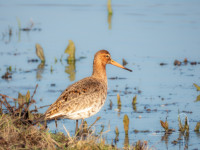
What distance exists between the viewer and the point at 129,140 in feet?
23.8

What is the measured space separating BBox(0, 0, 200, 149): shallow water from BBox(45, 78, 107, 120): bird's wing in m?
0.34

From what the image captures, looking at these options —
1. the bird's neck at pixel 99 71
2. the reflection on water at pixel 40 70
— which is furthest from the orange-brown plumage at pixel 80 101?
the reflection on water at pixel 40 70

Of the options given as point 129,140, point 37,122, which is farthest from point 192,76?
point 37,122

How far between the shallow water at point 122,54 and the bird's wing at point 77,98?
34cm

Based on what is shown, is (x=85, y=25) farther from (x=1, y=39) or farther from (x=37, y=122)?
(x=37, y=122)

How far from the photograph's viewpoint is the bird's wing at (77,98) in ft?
23.0

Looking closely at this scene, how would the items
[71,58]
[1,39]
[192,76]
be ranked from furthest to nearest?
[1,39], [71,58], [192,76]

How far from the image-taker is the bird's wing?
7.02 m

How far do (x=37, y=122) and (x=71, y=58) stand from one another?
6.35 meters

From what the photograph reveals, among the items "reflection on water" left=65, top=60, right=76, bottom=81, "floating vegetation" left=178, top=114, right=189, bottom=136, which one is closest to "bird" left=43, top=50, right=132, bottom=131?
"floating vegetation" left=178, top=114, right=189, bottom=136

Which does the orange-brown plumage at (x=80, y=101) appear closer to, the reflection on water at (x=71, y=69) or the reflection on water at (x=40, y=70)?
the reflection on water at (x=71, y=69)

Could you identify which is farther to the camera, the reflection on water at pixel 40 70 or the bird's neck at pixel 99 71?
the reflection on water at pixel 40 70

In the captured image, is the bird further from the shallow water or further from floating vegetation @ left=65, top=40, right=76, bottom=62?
floating vegetation @ left=65, top=40, right=76, bottom=62

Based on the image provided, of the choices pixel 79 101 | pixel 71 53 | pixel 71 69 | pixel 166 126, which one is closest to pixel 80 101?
pixel 79 101
